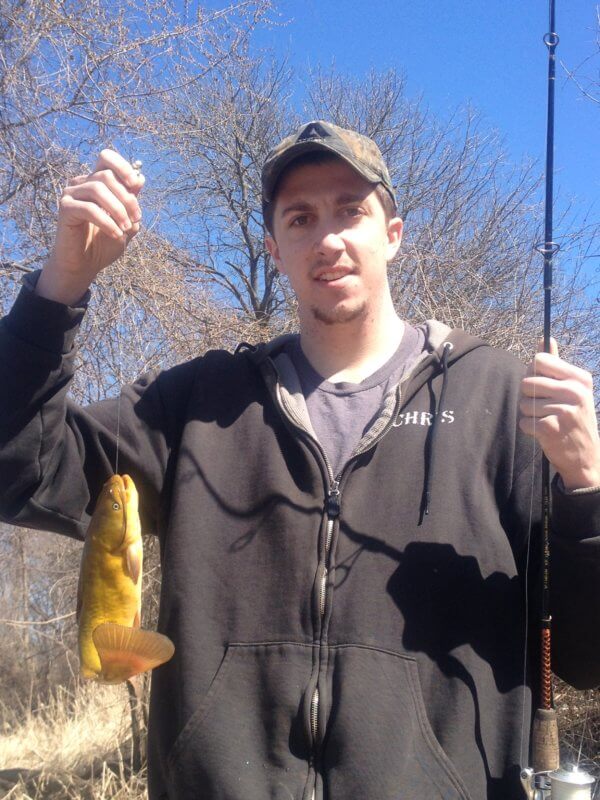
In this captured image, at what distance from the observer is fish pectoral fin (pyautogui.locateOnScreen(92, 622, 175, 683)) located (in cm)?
183

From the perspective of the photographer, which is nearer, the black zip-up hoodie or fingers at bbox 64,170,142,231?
the black zip-up hoodie

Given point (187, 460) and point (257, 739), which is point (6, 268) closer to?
point (187, 460)

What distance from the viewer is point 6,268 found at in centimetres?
580

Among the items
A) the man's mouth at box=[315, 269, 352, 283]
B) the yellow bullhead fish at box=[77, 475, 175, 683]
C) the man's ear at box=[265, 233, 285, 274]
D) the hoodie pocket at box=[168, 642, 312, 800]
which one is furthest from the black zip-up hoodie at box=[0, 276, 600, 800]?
the man's ear at box=[265, 233, 285, 274]

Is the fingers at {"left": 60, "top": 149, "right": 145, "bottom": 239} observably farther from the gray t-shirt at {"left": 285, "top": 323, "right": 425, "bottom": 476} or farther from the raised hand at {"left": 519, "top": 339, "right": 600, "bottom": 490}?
the raised hand at {"left": 519, "top": 339, "right": 600, "bottom": 490}

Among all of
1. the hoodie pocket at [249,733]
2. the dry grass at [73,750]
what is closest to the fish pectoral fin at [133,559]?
the hoodie pocket at [249,733]

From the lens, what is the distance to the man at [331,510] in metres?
1.95

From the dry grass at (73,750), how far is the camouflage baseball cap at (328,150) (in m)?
3.81

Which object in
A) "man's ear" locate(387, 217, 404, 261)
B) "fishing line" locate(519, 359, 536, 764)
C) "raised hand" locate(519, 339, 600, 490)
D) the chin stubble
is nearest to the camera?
"raised hand" locate(519, 339, 600, 490)

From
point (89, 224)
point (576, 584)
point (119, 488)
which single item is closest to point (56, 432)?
point (119, 488)

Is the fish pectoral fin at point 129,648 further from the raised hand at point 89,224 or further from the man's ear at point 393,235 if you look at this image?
the man's ear at point 393,235

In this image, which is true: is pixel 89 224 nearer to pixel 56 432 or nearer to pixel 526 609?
pixel 56 432

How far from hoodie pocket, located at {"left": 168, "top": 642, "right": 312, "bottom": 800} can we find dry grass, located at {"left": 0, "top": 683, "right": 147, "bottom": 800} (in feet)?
10.2

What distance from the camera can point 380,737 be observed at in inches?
75.3
